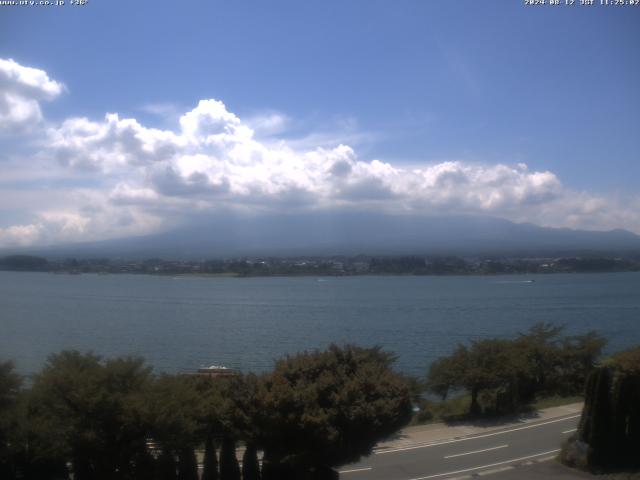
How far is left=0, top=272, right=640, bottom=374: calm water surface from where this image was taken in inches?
1152

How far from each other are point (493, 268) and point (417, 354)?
68476mm

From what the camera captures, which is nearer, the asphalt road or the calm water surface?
A: the asphalt road

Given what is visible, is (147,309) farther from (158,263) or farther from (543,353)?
(158,263)

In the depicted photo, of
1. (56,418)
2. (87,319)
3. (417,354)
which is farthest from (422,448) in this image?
(87,319)

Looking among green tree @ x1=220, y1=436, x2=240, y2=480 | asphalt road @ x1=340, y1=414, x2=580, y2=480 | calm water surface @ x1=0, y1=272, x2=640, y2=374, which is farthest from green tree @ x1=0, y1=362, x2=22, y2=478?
calm water surface @ x1=0, y1=272, x2=640, y2=374

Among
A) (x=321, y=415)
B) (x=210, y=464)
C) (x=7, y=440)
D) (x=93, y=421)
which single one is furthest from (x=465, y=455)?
(x=7, y=440)

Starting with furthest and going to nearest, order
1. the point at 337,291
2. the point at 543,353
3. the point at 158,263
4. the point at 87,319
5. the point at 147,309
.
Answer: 1. the point at 158,263
2. the point at 337,291
3. the point at 147,309
4. the point at 87,319
5. the point at 543,353

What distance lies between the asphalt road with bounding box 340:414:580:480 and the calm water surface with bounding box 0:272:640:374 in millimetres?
10903

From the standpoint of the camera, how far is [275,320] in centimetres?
4122

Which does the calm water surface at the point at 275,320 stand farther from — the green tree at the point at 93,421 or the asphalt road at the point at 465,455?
the green tree at the point at 93,421

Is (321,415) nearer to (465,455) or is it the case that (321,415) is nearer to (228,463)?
(228,463)

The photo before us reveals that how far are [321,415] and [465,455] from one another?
14.8ft

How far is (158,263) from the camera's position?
334 feet

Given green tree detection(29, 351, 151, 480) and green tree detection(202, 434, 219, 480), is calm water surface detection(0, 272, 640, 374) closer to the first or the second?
green tree detection(202, 434, 219, 480)
